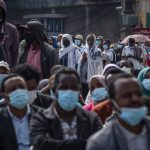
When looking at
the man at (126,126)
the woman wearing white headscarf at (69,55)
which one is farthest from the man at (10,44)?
the woman wearing white headscarf at (69,55)

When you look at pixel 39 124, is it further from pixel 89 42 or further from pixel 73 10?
pixel 73 10

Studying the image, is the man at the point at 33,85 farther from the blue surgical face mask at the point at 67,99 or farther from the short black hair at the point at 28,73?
the blue surgical face mask at the point at 67,99

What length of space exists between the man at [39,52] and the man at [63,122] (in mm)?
3824

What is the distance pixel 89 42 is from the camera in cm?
1545

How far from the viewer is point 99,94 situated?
7715 millimetres

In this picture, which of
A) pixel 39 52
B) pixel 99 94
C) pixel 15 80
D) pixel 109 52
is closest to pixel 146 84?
pixel 99 94

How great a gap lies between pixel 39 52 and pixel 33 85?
104 inches

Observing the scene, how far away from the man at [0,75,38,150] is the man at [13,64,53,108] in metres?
0.58

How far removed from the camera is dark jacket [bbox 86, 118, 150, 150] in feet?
16.5

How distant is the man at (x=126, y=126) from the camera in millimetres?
5066

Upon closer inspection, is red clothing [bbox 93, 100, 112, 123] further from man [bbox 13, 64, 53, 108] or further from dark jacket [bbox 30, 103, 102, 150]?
dark jacket [bbox 30, 103, 102, 150]

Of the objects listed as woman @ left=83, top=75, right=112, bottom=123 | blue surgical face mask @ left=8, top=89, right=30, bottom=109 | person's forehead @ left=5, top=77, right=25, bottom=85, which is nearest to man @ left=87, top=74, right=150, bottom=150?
blue surgical face mask @ left=8, top=89, right=30, bottom=109

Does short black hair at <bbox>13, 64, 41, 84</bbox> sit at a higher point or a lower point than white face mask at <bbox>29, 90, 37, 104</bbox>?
higher

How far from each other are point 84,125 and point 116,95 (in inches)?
29.2
